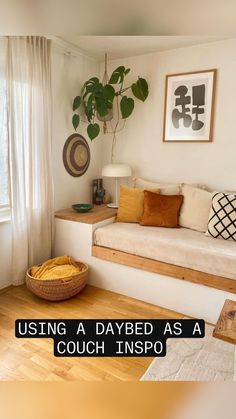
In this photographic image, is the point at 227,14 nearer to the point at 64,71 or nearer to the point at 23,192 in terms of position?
the point at 23,192

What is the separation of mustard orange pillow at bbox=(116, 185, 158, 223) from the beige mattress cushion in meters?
0.13

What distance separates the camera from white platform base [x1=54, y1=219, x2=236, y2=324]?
2.18 meters

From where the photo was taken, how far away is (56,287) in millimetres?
2289

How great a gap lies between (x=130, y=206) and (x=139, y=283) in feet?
2.79

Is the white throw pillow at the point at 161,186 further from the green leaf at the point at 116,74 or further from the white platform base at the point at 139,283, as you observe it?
the green leaf at the point at 116,74

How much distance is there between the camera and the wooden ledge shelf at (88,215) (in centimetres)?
275

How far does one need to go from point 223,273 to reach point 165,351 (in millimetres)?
716

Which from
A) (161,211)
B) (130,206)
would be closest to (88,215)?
(130,206)

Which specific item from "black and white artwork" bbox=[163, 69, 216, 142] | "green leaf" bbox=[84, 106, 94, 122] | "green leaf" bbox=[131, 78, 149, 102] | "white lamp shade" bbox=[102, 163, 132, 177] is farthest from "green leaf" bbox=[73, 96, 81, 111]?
"black and white artwork" bbox=[163, 69, 216, 142]

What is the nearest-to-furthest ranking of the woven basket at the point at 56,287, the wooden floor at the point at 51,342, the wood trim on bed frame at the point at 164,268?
the wooden floor at the point at 51,342 < the wood trim on bed frame at the point at 164,268 < the woven basket at the point at 56,287

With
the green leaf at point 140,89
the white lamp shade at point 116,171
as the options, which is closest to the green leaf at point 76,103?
the green leaf at point 140,89

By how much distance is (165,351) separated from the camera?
179 centimetres

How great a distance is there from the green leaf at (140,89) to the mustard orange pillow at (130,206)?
108 centimetres

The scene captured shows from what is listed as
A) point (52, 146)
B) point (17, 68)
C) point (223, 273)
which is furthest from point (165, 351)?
point (17, 68)
